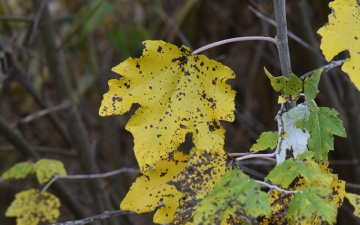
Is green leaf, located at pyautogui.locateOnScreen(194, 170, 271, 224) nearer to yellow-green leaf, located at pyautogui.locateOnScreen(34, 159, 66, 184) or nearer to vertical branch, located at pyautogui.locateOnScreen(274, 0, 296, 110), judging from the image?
vertical branch, located at pyautogui.locateOnScreen(274, 0, 296, 110)

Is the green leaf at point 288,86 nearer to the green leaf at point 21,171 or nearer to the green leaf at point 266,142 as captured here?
the green leaf at point 266,142

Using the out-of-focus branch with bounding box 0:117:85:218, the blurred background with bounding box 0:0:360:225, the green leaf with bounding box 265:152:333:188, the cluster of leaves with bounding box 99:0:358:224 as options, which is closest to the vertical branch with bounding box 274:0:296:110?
the cluster of leaves with bounding box 99:0:358:224

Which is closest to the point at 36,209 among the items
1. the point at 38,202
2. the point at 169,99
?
the point at 38,202

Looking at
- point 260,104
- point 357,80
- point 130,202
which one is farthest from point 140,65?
point 260,104

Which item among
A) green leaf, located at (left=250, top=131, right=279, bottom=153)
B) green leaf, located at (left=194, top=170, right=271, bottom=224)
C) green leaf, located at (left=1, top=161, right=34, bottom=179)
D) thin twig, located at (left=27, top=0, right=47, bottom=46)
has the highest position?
thin twig, located at (left=27, top=0, right=47, bottom=46)

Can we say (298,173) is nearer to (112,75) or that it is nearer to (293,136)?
(293,136)

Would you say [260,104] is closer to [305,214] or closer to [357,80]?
[357,80]

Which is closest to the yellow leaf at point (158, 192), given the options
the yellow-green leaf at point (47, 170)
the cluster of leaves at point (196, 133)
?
the cluster of leaves at point (196, 133)
